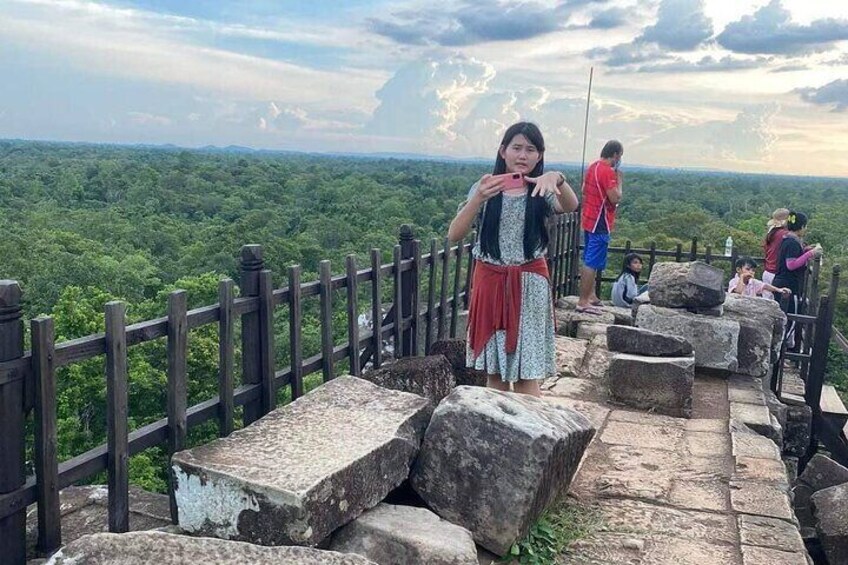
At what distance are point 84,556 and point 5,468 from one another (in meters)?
0.92

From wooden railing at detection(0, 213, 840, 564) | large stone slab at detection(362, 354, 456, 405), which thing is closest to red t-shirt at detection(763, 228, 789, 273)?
wooden railing at detection(0, 213, 840, 564)

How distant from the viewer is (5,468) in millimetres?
2836

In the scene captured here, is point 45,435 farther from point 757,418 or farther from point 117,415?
point 757,418

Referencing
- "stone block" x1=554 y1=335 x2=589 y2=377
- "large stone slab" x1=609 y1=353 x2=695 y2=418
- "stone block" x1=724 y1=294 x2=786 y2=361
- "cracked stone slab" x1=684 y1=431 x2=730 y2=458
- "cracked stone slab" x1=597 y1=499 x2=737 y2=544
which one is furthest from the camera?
"stone block" x1=724 y1=294 x2=786 y2=361

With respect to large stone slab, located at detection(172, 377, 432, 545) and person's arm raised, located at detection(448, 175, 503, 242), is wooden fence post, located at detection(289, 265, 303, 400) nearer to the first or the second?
large stone slab, located at detection(172, 377, 432, 545)

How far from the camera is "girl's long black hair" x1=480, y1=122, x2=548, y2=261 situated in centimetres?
372

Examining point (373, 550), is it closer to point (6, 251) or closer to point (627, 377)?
point (627, 377)

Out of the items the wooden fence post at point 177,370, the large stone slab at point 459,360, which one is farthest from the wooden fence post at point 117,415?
the large stone slab at point 459,360

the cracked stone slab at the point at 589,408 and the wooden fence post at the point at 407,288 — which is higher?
the wooden fence post at the point at 407,288

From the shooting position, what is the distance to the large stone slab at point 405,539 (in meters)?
2.71

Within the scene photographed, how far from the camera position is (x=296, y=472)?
278cm

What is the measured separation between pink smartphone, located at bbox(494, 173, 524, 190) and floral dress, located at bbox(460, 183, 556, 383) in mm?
124

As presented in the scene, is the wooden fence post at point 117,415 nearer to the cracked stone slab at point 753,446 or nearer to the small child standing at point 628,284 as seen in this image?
the cracked stone slab at point 753,446

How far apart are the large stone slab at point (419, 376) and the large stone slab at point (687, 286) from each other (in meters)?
2.34
